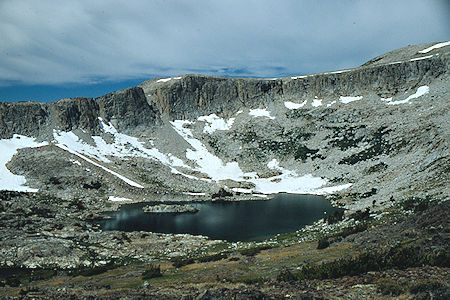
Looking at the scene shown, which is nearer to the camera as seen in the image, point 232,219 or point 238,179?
point 232,219

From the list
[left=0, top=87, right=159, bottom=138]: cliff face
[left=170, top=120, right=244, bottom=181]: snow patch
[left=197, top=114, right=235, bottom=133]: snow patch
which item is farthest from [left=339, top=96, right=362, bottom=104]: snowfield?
[left=0, top=87, right=159, bottom=138]: cliff face

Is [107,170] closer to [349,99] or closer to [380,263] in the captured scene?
[380,263]

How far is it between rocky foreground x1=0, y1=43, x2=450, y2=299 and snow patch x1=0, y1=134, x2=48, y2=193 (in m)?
0.28

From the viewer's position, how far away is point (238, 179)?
103 meters

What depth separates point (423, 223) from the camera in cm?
2023

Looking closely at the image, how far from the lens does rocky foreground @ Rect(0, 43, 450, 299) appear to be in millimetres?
16406

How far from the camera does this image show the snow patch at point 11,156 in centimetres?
7212

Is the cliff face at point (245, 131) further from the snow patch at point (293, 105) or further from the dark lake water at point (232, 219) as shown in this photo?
the dark lake water at point (232, 219)

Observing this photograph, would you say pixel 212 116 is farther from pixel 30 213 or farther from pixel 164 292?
pixel 164 292

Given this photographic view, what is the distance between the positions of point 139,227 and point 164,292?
39.3 meters

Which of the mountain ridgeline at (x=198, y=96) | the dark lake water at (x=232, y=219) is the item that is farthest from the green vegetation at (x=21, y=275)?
the mountain ridgeline at (x=198, y=96)

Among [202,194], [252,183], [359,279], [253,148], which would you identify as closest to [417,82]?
[253,148]


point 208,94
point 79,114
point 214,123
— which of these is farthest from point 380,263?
point 208,94

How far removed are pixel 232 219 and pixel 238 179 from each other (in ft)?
144
